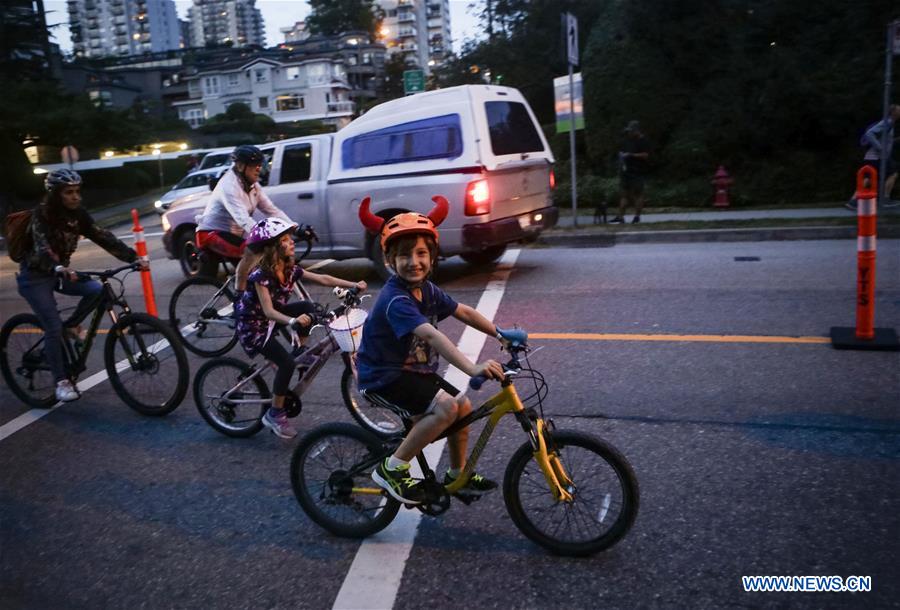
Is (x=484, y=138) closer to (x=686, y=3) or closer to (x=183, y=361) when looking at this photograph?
(x=183, y=361)

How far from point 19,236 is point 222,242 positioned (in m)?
2.41

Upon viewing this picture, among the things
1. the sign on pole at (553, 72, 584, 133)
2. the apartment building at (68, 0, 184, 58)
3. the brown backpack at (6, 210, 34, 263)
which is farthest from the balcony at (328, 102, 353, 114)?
the apartment building at (68, 0, 184, 58)

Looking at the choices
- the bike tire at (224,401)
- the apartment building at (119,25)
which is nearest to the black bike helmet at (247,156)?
the bike tire at (224,401)

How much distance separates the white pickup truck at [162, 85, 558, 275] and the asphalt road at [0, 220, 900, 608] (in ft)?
8.65

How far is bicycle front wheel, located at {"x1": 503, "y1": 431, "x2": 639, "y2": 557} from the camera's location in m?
3.37

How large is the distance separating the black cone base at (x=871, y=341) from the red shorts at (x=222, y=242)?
18.3 ft

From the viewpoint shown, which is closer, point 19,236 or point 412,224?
point 412,224

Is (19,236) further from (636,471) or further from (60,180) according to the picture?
(636,471)

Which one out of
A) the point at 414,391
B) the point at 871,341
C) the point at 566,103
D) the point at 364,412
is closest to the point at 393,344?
the point at 414,391

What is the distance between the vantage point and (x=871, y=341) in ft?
20.1

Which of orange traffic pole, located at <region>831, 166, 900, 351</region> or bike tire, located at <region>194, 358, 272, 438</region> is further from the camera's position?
orange traffic pole, located at <region>831, 166, 900, 351</region>

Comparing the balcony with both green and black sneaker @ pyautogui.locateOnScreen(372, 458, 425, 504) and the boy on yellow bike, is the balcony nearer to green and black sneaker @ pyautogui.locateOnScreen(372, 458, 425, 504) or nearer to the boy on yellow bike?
the boy on yellow bike

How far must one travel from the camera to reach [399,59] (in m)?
64.9

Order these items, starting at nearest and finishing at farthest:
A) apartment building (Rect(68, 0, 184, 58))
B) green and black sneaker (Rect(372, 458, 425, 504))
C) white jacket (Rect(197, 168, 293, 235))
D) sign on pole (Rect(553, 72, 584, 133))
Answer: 1. green and black sneaker (Rect(372, 458, 425, 504))
2. white jacket (Rect(197, 168, 293, 235))
3. sign on pole (Rect(553, 72, 584, 133))
4. apartment building (Rect(68, 0, 184, 58))
